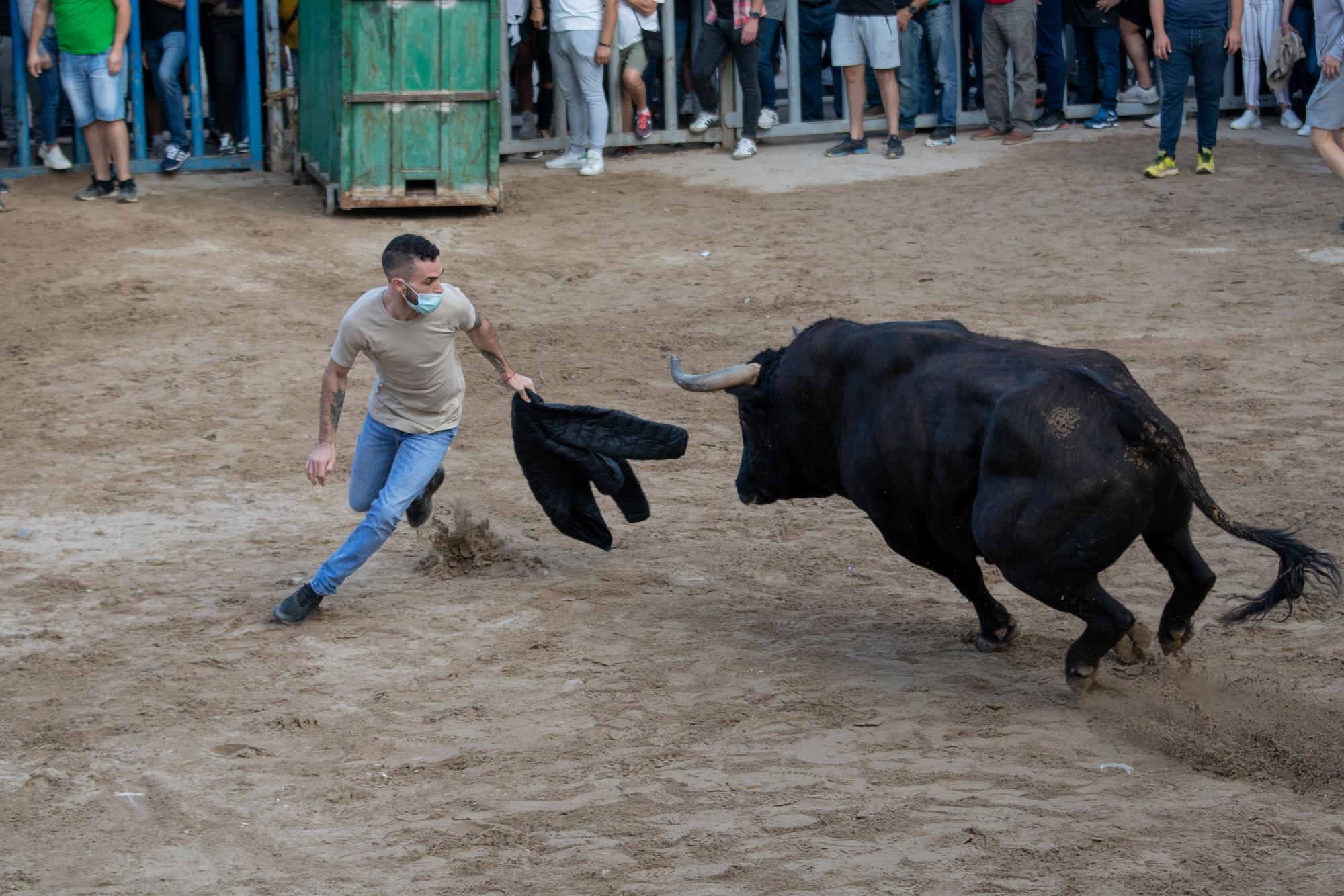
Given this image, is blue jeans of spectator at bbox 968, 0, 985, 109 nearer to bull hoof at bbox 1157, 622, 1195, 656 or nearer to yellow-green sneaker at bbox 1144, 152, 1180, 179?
yellow-green sneaker at bbox 1144, 152, 1180, 179

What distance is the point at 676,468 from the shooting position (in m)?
8.62

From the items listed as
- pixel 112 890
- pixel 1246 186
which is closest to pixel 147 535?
pixel 112 890

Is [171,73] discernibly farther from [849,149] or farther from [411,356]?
[411,356]

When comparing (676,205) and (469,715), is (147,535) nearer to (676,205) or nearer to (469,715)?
(469,715)

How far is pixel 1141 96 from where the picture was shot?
1547cm

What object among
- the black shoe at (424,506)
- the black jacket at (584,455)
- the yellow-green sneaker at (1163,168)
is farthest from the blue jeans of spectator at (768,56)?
the black shoe at (424,506)

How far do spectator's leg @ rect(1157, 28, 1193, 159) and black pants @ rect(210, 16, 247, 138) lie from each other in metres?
8.32

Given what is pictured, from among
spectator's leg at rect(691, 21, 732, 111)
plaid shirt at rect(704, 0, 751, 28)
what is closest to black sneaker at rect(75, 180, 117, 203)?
spectator's leg at rect(691, 21, 732, 111)

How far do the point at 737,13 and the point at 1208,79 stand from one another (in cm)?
418

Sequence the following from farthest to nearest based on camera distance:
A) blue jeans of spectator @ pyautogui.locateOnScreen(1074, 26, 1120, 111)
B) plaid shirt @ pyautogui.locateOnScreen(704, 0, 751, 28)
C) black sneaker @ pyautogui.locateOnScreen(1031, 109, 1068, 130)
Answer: black sneaker @ pyautogui.locateOnScreen(1031, 109, 1068, 130)
blue jeans of spectator @ pyautogui.locateOnScreen(1074, 26, 1120, 111)
plaid shirt @ pyautogui.locateOnScreen(704, 0, 751, 28)

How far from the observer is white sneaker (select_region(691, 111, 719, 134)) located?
1503 cm

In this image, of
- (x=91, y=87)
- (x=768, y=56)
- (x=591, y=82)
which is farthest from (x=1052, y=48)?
(x=91, y=87)

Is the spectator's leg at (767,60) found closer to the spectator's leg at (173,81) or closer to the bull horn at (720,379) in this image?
the spectator's leg at (173,81)

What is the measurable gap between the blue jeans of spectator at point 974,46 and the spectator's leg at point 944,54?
21 cm
